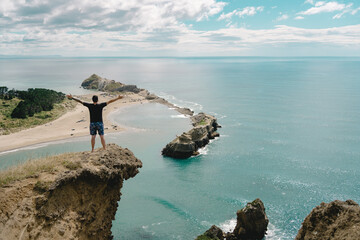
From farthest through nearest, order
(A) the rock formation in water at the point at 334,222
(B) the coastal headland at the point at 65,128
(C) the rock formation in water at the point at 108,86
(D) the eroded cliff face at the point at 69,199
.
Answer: (C) the rock formation in water at the point at 108,86 < (B) the coastal headland at the point at 65,128 < (A) the rock formation in water at the point at 334,222 < (D) the eroded cliff face at the point at 69,199

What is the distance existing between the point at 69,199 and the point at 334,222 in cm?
1615

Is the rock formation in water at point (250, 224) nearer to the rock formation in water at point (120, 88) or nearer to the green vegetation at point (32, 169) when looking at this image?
the green vegetation at point (32, 169)

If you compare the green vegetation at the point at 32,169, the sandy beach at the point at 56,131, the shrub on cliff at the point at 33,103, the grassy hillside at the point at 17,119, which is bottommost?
the sandy beach at the point at 56,131

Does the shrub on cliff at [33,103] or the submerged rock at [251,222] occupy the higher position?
the shrub on cliff at [33,103]

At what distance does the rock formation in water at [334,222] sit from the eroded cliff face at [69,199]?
12794 millimetres

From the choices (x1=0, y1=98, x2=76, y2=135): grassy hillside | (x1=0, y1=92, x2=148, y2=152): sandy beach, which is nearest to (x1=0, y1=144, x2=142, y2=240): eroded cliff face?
(x1=0, y1=92, x2=148, y2=152): sandy beach

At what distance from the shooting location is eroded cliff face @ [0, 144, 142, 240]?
13023 mm

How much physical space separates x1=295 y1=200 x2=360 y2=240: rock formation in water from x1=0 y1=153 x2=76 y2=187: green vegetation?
1618cm

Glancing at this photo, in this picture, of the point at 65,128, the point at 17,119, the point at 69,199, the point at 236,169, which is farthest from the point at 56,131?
the point at 69,199

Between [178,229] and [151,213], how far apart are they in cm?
563

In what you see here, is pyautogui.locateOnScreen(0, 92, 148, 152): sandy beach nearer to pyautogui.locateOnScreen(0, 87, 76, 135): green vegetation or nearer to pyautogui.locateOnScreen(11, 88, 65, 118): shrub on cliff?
pyautogui.locateOnScreen(0, 87, 76, 135): green vegetation

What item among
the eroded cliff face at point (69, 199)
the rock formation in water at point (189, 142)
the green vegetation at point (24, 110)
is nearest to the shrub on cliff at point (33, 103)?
the green vegetation at point (24, 110)

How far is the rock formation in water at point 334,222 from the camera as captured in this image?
52.4 ft

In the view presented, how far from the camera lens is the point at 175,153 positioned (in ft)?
212
